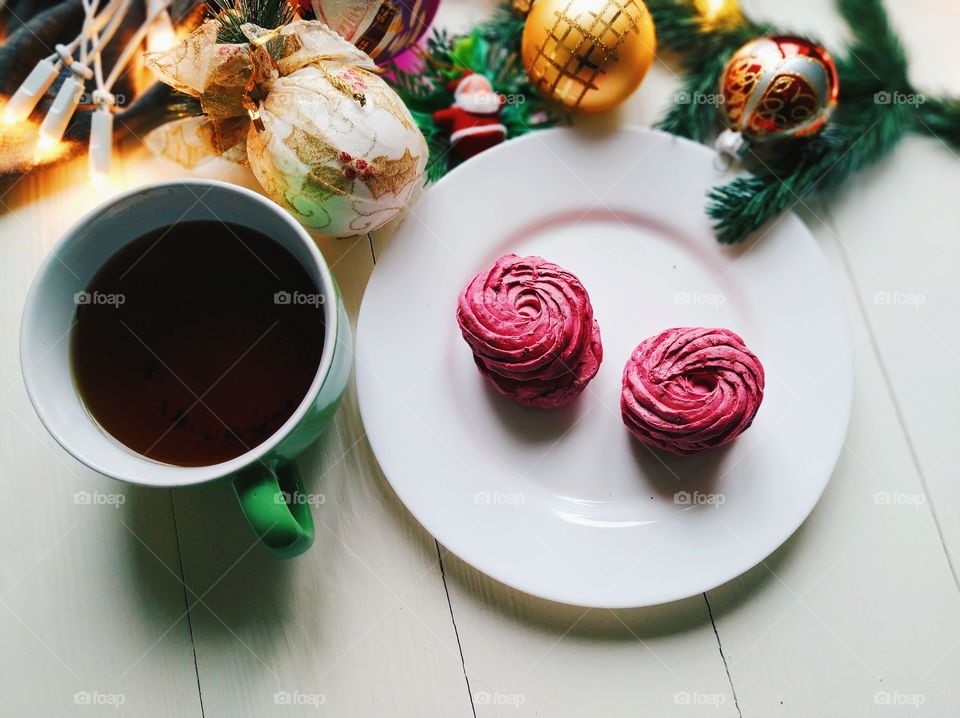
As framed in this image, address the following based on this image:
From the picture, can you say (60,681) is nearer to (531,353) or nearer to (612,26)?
(531,353)

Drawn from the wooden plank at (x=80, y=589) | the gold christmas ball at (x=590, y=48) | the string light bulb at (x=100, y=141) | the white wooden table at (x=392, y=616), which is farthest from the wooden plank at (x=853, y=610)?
the string light bulb at (x=100, y=141)

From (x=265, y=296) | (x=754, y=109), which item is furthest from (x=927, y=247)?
(x=265, y=296)

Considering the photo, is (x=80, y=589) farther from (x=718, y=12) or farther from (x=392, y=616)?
(x=718, y=12)

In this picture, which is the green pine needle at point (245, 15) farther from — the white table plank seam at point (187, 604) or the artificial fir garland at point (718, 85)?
the white table plank seam at point (187, 604)

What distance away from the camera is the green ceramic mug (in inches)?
23.2

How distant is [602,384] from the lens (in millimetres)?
787

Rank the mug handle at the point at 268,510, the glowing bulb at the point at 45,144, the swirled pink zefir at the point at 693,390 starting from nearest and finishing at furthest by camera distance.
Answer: the mug handle at the point at 268,510 → the swirled pink zefir at the point at 693,390 → the glowing bulb at the point at 45,144

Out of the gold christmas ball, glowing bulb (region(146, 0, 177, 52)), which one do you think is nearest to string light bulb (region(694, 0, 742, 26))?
the gold christmas ball

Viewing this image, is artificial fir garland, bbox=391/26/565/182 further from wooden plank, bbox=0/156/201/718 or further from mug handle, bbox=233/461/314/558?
wooden plank, bbox=0/156/201/718

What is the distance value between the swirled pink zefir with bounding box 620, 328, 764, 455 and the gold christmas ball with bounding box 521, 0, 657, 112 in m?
0.27

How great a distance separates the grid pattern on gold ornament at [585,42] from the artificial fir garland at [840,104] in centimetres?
13

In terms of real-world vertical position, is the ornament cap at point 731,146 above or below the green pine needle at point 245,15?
below

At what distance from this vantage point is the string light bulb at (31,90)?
2.51 ft

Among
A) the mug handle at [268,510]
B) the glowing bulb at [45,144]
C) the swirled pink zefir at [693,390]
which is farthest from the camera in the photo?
the glowing bulb at [45,144]
